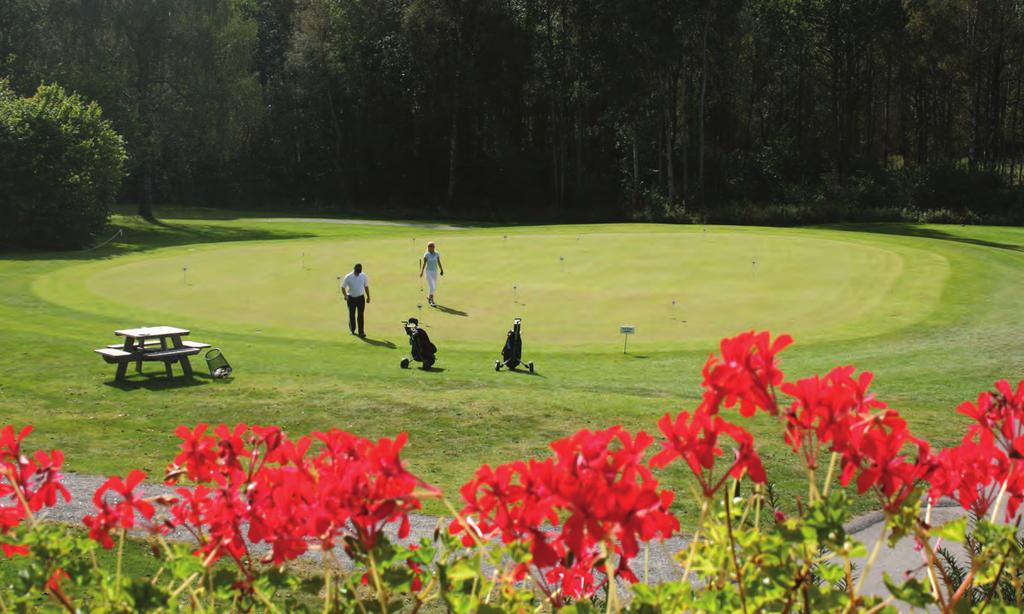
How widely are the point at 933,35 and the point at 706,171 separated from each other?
53.2ft

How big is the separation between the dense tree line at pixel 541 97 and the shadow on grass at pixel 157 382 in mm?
35640

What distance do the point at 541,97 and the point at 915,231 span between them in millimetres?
28390

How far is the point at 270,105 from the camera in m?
73.9

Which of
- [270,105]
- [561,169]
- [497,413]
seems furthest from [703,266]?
[270,105]

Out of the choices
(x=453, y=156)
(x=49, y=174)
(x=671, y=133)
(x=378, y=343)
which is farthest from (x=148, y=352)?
(x=671, y=133)

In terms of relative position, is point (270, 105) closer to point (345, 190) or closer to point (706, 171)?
point (345, 190)

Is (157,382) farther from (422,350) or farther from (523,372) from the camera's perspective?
(523,372)

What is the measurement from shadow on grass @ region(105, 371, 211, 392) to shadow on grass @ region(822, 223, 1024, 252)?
1346 inches

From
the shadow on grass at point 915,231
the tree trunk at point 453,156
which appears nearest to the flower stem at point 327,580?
the shadow on grass at point 915,231

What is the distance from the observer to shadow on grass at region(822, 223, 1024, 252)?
43.1 meters

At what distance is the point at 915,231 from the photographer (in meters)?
48.7

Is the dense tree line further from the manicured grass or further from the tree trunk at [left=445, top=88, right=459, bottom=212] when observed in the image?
the manicured grass

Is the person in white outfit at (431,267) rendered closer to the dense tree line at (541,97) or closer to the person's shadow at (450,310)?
the person's shadow at (450,310)

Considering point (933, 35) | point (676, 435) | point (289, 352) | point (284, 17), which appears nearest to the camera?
point (676, 435)
